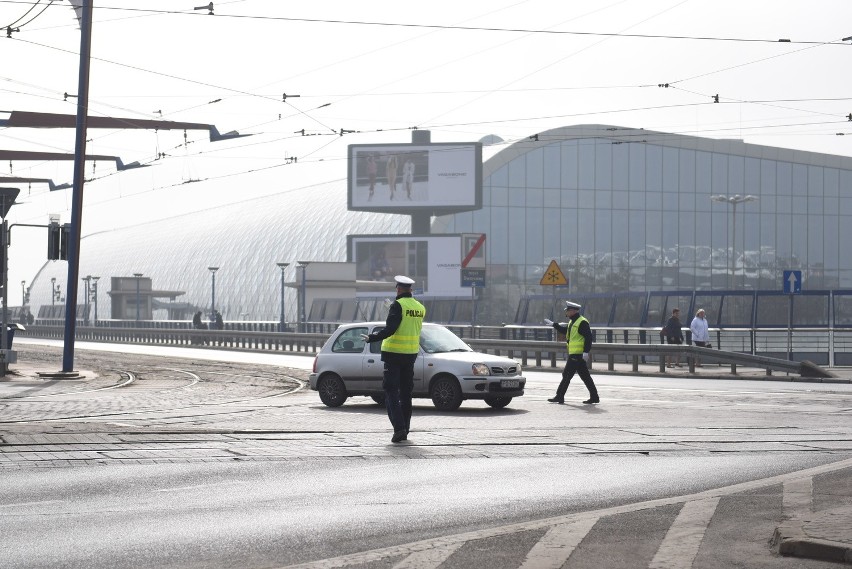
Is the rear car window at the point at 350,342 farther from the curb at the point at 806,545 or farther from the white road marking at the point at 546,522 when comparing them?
the curb at the point at 806,545

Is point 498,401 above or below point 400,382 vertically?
below

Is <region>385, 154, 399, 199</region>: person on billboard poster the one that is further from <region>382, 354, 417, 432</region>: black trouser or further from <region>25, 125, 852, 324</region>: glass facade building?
<region>382, 354, 417, 432</region>: black trouser

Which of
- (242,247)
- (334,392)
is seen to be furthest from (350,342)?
(242,247)

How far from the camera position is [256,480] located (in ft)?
34.8

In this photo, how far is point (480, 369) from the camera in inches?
764

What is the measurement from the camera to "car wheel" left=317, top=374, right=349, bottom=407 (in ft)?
67.1

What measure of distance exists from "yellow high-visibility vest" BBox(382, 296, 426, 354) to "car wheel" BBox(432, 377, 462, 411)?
452 centimetres

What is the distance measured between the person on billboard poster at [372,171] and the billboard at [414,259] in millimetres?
2892

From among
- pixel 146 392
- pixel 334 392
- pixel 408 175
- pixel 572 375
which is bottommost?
pixel 146 392

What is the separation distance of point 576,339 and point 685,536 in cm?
1402

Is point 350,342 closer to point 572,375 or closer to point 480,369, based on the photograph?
point 480,369

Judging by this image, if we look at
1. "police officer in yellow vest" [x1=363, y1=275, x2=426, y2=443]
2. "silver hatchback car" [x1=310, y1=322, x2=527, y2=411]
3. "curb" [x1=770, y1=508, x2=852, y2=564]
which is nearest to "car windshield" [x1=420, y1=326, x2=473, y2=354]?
"silver hatchback car" [x1=310, y1=322, x2=527, y2=411]

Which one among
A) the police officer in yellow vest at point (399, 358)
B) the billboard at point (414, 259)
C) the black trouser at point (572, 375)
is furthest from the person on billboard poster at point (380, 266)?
the police officer in yellow vest at point (399, 358)

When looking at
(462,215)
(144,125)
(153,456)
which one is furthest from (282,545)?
(462,215)
